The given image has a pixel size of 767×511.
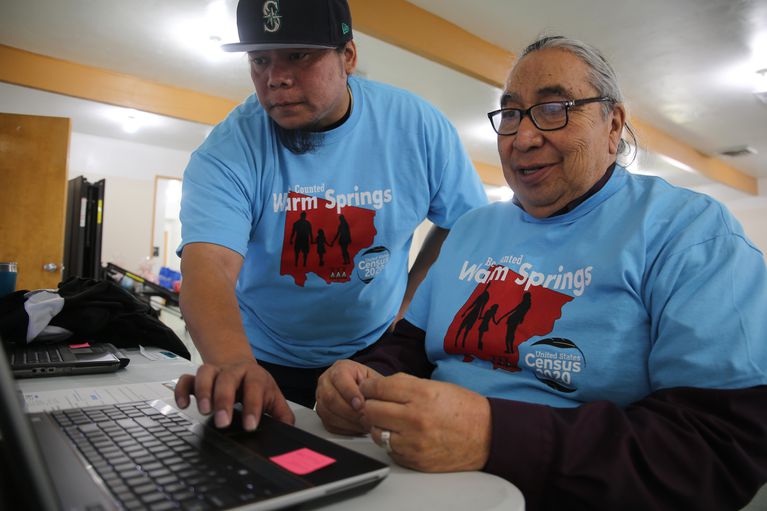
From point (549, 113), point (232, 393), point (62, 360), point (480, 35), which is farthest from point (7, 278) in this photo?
point (480, 35)

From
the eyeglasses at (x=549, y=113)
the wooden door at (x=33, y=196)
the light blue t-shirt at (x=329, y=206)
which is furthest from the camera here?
the wooden door at (x=33, y=196)

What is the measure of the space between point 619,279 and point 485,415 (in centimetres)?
35

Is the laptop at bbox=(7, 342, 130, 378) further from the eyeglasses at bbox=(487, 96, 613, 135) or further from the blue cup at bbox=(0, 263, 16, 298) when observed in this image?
the eyeglasses at bbox=(487, 96, 613, 135)

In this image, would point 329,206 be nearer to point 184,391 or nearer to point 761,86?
point 184,391

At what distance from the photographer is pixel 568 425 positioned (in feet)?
1.98

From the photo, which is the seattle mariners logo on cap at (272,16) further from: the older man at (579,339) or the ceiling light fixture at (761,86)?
the ceiling light fixture at (761,86)

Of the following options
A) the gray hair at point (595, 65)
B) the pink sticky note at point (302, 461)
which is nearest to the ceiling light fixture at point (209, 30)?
the gray hair at point (595, 65)

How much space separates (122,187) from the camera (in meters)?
7.63

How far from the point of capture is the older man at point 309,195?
1113 millimetres

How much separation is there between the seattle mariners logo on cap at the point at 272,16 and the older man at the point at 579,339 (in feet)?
1.66

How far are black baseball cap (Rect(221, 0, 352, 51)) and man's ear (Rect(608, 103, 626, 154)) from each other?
0.61 meters

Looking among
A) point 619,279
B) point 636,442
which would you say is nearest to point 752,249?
point 619,279

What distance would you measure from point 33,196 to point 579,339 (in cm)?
485

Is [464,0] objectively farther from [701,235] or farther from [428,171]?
[701,235]
